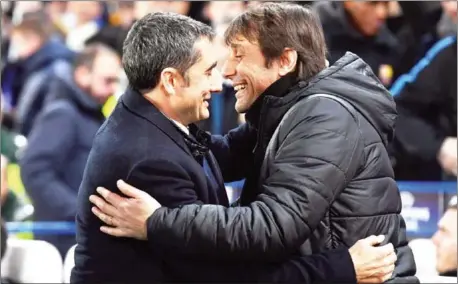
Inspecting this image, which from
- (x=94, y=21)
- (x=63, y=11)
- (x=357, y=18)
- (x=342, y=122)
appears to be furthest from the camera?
(x=63, y=11)

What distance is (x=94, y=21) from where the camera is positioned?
9742mm

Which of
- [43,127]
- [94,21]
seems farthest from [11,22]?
[43,127]

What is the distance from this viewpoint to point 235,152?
3783mm

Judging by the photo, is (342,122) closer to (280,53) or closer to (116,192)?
(280,53)

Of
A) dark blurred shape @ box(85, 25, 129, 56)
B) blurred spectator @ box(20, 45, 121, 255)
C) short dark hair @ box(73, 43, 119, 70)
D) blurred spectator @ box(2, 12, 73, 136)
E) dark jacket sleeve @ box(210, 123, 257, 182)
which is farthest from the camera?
blurred spectator @ box(2, 12, 73, 136)

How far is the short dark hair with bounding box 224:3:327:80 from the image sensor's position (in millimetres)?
3287

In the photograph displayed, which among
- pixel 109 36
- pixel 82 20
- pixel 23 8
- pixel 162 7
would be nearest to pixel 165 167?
pixel 162 7

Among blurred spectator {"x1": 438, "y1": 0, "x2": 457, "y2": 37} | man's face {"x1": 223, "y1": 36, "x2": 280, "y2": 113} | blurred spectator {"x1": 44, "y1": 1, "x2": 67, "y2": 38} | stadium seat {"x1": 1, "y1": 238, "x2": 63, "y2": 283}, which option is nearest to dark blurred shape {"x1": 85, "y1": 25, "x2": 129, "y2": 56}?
blurred spectator {"x1": 44, "y1": 1, "x2": 67, "y2": 38}

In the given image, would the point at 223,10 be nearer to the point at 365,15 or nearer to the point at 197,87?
the point at 365,15

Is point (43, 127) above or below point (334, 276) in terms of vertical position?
below

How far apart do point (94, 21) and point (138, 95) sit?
6.69 metres

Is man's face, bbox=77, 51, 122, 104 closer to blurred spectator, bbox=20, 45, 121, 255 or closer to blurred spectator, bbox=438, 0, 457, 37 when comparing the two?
blurred spectator, bbox=20, 45, 121, 255

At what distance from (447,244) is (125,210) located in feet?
7.96

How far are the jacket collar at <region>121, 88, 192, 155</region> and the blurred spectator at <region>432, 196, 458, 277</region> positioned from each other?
2218 millimetres
